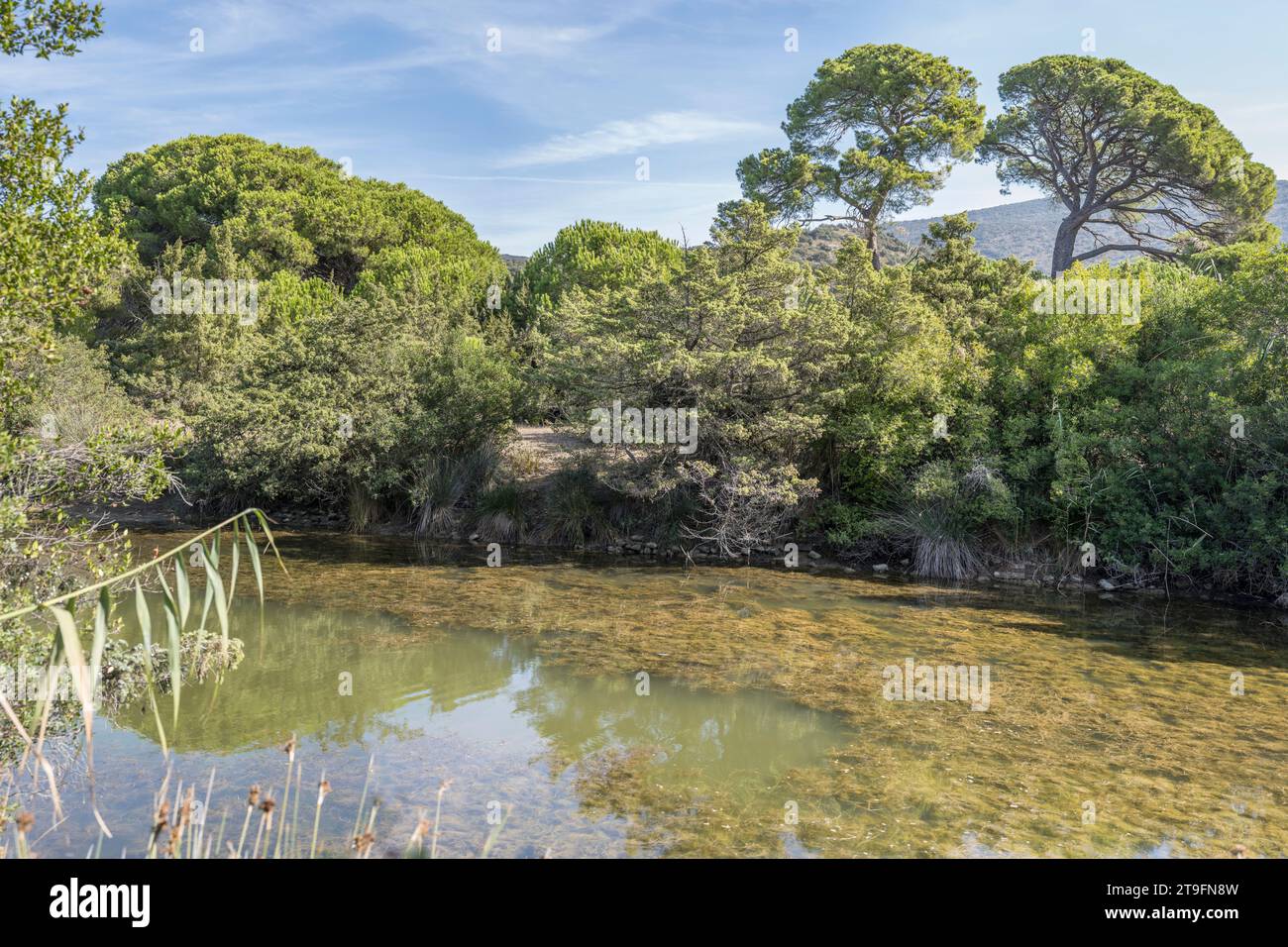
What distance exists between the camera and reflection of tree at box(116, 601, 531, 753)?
26.9 feet

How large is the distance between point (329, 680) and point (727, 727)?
4171 mm

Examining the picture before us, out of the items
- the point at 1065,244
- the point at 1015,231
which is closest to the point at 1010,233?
the point at 1015,231

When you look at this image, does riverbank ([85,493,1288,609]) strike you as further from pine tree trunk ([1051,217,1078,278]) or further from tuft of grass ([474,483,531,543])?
pine tree trunk ([1051,217,1078,278])

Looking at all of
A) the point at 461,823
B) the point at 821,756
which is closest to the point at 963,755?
the point at 821,756

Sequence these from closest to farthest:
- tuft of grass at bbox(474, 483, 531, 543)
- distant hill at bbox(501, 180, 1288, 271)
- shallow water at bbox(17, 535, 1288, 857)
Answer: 1. shallow water at bbox(17, 535, 1288, 857)
2. tuft of grass at bbox(474, 483, 531, 543)
3. distant hill at bbox(501, 180, 1288, 271)

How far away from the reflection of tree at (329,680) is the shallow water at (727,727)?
0.04 m

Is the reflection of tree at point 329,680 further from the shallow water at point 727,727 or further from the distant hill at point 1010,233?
the distant hill at point 1010,233

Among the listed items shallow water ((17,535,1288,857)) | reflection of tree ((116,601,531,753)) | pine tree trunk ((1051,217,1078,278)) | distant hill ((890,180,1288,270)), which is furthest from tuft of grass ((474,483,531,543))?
distant hill ((890,180,1288,270))

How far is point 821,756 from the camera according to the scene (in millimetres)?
7816

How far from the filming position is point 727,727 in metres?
Result: 8.52

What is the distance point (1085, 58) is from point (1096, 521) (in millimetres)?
23588

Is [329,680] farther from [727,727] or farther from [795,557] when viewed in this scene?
[795,557]

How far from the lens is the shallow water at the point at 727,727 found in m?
6.34

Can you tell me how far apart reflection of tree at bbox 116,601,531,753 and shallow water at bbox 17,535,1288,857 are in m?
0.04
